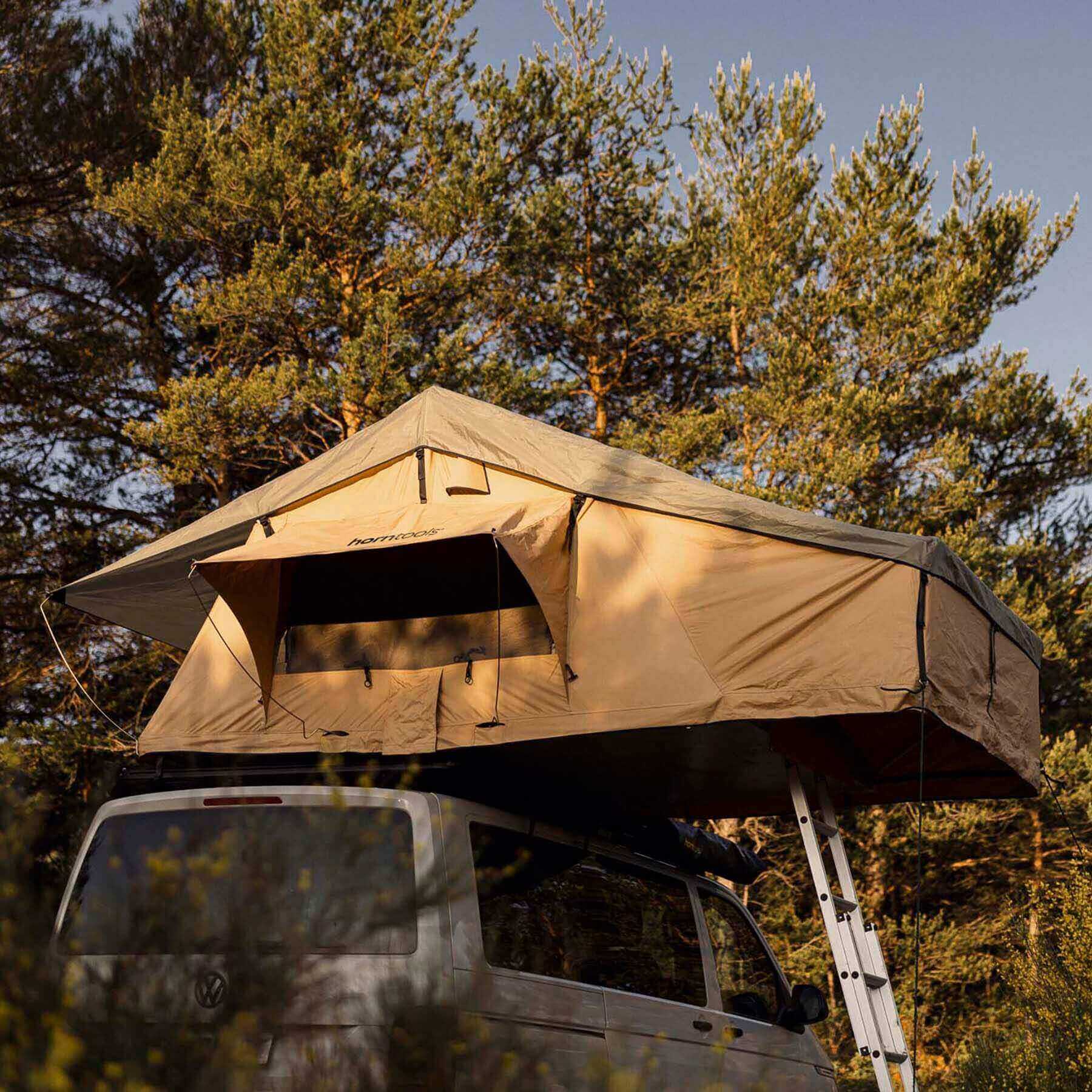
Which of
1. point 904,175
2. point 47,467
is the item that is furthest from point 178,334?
point 904,175

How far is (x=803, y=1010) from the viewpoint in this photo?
5.79 m

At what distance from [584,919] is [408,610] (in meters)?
2.34

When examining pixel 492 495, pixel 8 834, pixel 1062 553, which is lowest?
pixel 8 834

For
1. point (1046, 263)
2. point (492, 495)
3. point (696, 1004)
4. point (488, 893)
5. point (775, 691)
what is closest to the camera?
point (488, 893)

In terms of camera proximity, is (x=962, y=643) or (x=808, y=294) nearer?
(x=962, y=643)

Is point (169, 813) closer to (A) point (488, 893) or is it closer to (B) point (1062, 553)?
(A) point (488, 893)

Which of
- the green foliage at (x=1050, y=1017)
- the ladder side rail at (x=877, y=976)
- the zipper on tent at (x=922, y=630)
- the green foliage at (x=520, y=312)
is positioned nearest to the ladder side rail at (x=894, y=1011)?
the ladder side rail at (x=877, y=976)

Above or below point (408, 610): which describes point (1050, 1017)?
below

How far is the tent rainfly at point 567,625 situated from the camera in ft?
18.6

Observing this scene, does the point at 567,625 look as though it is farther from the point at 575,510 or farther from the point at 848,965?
the point at 848,965

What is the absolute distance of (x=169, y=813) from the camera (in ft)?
13.6

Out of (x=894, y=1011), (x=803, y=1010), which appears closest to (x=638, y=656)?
(x=803, y=1010)

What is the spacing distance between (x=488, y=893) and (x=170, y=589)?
430cm

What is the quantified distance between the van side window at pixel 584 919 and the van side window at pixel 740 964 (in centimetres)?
24
